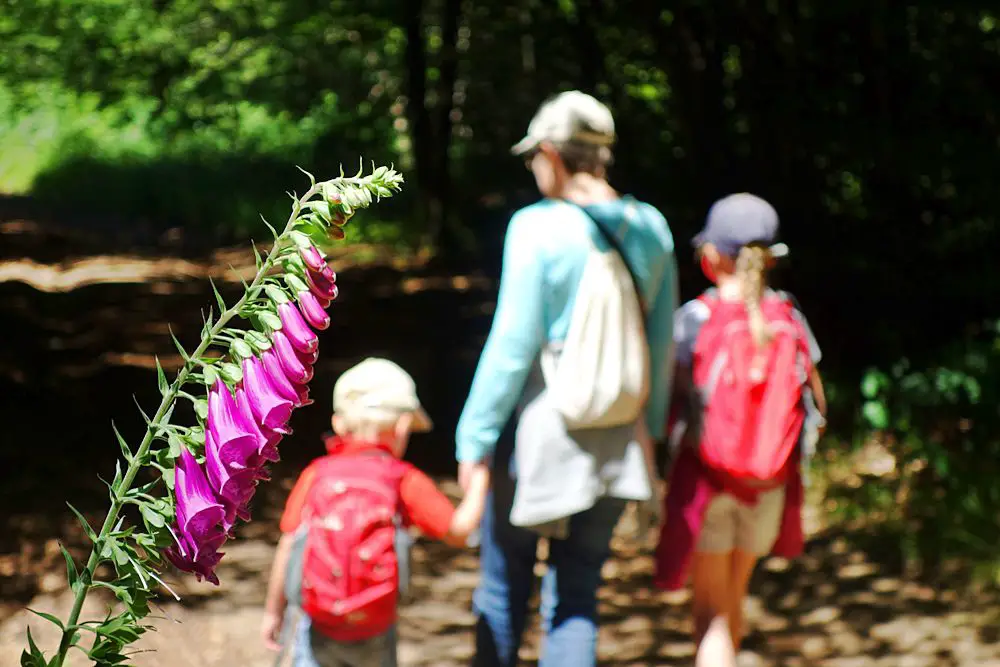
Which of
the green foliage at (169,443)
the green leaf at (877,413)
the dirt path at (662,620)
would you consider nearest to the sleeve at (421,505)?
the green foliage at (169,443)

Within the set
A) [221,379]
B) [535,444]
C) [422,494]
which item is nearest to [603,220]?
[535,444]

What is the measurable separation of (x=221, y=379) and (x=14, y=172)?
26488 mm

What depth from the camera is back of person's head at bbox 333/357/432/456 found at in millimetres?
3070

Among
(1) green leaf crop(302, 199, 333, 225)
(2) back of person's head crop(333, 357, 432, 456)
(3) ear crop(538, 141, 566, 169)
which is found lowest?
(2) back of person's head crop(333, 357, 432, 456)

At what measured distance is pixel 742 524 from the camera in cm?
382

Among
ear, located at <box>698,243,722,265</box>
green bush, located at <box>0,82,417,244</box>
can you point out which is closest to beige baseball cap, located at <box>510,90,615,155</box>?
ear, located at <box>698,243,722,265</box>

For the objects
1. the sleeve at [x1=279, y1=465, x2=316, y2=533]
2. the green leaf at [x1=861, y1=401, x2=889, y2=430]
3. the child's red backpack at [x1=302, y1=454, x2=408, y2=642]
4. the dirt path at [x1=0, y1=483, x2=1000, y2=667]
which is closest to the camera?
the child's red backpack at [x1=302, y1=454, x2=408, y2=642]

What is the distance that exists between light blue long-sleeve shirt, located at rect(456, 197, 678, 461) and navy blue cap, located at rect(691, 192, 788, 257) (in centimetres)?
30

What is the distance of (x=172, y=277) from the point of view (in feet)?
52.5

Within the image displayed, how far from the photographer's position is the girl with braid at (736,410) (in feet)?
11.8

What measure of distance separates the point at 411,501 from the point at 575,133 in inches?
39.8

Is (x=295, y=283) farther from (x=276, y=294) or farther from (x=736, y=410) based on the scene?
(x=736, y=410)

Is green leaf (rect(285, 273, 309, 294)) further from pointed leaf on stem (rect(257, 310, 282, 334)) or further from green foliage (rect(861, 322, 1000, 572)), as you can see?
green foliage (rect(861, 322, 1000, 572))

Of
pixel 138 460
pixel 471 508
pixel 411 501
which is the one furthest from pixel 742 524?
pixel 138 460
